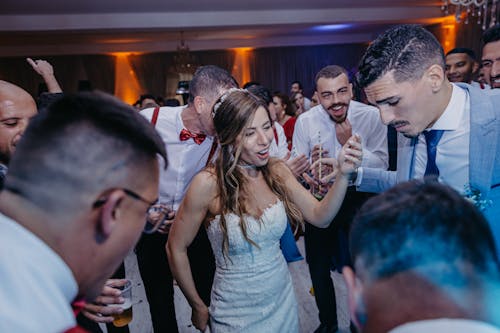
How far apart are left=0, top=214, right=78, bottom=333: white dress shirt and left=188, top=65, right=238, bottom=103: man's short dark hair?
65.0 inches

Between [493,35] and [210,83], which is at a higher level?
[493,35]

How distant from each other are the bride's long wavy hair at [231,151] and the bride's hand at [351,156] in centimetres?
44

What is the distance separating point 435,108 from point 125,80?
997cm

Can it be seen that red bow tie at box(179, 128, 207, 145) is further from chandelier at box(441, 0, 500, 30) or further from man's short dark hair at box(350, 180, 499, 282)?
chandelier at box(441, 0, 500, 30)

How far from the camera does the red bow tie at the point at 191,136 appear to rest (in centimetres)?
226

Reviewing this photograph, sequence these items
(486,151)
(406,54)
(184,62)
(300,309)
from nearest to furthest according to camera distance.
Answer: (486,151)
(406,54)
(300,309)
(184,62)

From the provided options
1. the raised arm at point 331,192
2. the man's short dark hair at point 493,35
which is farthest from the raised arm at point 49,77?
the man's short dark hair at point 493,35

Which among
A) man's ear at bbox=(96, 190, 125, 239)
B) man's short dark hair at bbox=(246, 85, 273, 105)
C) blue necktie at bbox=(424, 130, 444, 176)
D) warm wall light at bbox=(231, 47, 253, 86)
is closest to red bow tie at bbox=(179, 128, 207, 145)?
man's short dark hair at bbox=(246, 85, 273, 105)

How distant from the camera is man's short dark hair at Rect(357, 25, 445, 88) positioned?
139 cm

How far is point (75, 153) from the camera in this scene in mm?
655

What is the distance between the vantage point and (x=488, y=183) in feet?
4.15

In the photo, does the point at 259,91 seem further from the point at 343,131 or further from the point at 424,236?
the point at 424,236

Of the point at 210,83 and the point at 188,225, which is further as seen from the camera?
the point at 210,83

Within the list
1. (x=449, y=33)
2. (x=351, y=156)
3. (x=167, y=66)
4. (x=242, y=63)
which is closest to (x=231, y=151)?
(x=351, y=156)
